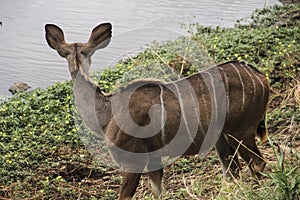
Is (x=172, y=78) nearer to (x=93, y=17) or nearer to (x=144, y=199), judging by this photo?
(x=144, y=199)

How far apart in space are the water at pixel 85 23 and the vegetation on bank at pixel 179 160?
2.40ft

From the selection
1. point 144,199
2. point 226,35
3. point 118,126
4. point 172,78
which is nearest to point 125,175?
point 118,126

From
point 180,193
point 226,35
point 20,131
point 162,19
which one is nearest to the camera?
point 180,193

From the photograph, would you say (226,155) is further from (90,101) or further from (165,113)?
(90,101)

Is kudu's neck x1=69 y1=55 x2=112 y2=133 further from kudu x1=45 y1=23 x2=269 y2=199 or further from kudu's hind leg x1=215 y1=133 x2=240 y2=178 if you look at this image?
kudu's hind leg x1=215 y1=133 x2=240 y2=178

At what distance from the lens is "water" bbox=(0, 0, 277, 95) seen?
29.8 ft

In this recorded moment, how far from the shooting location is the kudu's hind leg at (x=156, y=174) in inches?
182

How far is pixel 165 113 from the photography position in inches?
178

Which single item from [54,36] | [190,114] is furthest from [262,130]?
[54,36]

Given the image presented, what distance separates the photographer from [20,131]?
6.81m

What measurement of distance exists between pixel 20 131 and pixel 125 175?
8.64 feet

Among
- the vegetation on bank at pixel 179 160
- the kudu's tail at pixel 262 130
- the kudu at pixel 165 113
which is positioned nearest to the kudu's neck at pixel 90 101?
the kudu at pixel 165 113

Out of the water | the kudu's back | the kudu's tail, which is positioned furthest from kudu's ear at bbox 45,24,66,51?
the water

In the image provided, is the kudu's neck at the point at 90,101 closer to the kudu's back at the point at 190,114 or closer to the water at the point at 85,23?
the kudu's back at the point at 190,114
